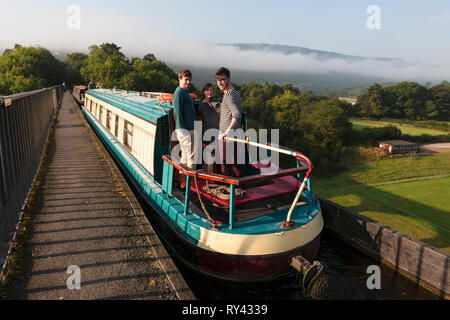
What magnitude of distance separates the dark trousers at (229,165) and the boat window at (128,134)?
4736 millimetres

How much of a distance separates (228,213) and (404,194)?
1579 centimetres

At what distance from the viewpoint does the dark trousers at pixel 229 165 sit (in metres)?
6.52

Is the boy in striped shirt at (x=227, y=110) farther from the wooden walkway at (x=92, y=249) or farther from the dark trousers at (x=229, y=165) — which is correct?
the wooden walkway at (x=92, y=249)

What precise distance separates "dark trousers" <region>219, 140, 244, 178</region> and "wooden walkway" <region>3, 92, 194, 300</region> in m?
2.04

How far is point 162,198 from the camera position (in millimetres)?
7207

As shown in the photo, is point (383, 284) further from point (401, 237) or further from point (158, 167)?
point (158, 167)

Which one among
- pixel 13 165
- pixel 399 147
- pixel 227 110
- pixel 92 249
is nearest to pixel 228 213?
pixel 227 110

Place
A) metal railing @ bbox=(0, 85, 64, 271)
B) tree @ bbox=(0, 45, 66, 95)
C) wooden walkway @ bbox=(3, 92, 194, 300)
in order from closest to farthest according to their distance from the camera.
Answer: wooden walkway @ bbox=(3, 92, 194, 300)
metal railing @ bbox=(0, 85, 64, 271)
tree @ bbox=(0, 45, 66, 95)

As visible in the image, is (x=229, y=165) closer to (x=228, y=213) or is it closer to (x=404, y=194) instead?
(x=228, y=213)

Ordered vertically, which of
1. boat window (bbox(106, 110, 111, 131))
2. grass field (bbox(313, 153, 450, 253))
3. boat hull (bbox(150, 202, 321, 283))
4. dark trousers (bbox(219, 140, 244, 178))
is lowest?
grass field (bbox(313, 153, 450, 253))

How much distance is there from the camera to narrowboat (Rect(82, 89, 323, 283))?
5594 mm

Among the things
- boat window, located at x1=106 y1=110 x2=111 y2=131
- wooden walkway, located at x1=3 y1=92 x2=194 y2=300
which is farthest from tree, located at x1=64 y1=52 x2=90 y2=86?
wooden walkway, located at x1=3 y1=92 x2=194 y2=300

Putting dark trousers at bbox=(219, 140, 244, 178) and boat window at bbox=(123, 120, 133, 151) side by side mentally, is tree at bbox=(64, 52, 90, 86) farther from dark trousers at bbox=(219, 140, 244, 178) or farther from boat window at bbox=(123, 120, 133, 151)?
dark trousers at bbox=(219, 140, 244, 178)

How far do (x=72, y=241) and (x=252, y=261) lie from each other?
3378 mm
